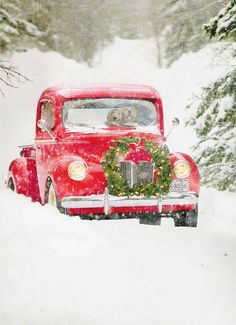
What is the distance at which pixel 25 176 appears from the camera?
6074mm

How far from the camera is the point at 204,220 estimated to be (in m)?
6.07

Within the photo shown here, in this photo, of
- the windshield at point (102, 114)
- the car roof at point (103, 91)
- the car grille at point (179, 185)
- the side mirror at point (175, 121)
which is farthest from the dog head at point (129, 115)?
the car grille at point (179, 185)

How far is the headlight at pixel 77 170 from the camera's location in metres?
5.19

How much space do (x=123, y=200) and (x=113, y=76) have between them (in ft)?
7.72

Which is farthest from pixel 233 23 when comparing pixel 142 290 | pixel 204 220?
pixel 142 290

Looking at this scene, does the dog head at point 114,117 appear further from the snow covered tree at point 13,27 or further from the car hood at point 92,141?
the snow covered tree at point 13,27

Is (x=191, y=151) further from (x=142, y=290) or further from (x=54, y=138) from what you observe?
(x=142, y=290)

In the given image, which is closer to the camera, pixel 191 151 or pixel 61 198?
pixel 61 198

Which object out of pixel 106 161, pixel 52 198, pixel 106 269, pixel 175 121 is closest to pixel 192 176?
pixel 175 121

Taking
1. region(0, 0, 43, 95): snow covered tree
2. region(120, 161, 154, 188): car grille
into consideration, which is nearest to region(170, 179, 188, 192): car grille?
region(120, 161, 154, 188): car grille

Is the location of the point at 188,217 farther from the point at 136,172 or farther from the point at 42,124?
the point at 42,124

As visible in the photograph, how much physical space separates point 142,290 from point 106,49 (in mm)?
4703

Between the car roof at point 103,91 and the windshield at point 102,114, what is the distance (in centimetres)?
6

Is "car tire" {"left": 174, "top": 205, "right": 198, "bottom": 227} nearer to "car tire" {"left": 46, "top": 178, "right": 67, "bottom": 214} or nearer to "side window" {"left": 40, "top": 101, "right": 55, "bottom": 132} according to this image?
"car tire" {"left": 46, "top": 178, "right": 67, "bottom": 214}
